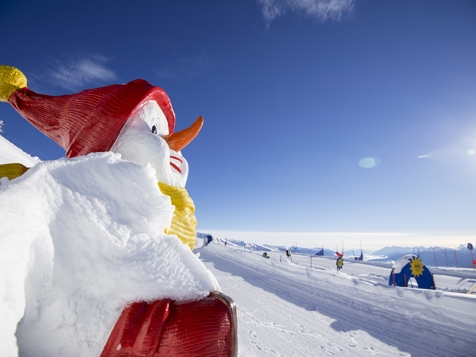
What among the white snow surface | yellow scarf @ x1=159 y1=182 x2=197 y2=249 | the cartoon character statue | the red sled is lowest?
the red sled

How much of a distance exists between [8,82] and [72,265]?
5.36ft

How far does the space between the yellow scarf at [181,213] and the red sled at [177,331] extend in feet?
2.45

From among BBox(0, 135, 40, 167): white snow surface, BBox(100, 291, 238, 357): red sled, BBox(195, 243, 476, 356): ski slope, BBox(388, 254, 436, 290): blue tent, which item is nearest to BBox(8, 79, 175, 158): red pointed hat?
BBox(100, 291, 238, 357): red sled

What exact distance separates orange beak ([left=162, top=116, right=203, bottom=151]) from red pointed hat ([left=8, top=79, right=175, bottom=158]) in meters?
0.32

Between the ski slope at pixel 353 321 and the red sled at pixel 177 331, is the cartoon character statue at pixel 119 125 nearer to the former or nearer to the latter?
the red sled at pixel 177 331

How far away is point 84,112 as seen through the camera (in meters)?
1.48

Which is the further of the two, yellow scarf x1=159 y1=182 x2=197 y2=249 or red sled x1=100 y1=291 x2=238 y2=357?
yellow scarf x1=159 y1=182 x2=197 y2=249

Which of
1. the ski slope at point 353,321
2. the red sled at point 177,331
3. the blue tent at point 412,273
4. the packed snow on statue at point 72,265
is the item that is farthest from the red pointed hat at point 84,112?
the blue tent at point 412,273

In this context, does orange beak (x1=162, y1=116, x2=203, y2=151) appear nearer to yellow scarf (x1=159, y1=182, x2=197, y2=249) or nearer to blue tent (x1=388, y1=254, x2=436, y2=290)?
yellow scarf (x1=159, y1=182, x2=197, y2=249)

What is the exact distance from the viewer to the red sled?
71 centimetres

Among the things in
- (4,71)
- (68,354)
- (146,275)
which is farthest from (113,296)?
(4,71)

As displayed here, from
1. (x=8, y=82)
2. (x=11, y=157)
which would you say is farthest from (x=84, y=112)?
(x=11, y=157)

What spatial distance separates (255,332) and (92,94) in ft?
11.7

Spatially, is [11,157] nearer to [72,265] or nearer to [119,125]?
[119,125]
